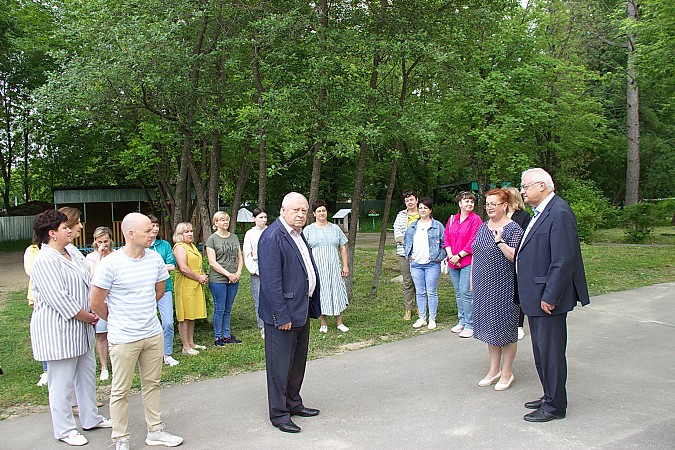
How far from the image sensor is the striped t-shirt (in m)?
4.11

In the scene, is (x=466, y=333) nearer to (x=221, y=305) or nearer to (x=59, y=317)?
(x=221, y=305)

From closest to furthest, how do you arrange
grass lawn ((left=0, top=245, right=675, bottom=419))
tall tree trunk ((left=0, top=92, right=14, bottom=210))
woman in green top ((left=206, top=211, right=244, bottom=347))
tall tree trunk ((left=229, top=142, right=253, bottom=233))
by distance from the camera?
grass lawn ((left=0, top=245, right=675, bottom=419))
woman in green top ((left=206, top=211, right=244, bottom=347))
tall tree trunk ((left=229, top=142, right=253, bottom=233))
tall tree trunk ((left=0, top=92, right=14, bottom=210))

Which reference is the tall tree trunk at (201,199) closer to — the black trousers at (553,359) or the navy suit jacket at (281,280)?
the navy suit jacket at (281,280)

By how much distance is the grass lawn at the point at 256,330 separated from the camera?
5.92 meters

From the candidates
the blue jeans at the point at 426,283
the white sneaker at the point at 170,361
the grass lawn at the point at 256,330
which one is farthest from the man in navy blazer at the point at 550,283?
the white sneaker at the point at 170,361

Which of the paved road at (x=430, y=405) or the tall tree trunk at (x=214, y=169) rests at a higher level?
the tall tree trunk at (x=214, y=169)

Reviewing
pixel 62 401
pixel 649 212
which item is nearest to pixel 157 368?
pixel 62 401

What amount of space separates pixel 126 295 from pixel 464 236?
4505 mm

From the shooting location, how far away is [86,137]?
2298 cm

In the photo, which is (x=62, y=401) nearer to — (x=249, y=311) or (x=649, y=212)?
(x=249, y=311)

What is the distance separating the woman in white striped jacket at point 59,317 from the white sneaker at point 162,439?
19.2 inches

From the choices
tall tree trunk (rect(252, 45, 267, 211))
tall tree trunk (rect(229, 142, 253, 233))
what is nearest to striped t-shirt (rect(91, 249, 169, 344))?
tall tree trunk (rect(252, 45, 267, 211))

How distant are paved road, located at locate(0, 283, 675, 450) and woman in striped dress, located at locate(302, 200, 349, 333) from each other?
1011mm

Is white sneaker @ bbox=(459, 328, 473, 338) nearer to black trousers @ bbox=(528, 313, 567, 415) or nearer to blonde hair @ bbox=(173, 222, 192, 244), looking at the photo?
black trousers @ bbox=(528, 313, 567, 415)
